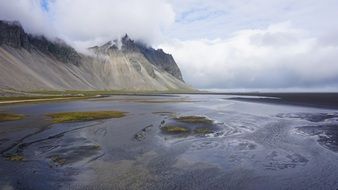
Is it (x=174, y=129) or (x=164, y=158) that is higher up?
(x=174, y=129)

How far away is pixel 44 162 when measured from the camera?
22.2m

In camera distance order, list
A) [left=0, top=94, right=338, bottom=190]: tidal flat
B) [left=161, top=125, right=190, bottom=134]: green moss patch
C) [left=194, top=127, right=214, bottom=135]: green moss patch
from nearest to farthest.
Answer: [left=0, top=94, right=338, bottom=190]: tidal flat → [left=194, top=127, right=214, bottom=135]: green moss patch → [left=161, top=125, right=190, bottom=134]: green moss patch

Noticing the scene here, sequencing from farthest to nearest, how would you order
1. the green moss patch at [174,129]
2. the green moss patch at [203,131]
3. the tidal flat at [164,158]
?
the green moss patch at [174,129] → the green moss patch at [203,131] → the tidal flat at [164,158]

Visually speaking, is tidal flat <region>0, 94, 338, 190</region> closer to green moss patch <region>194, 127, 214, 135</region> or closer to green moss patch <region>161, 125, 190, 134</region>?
green moss patch <region>194, 127, 214, 135</region>

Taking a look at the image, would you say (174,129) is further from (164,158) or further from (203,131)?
(164,158)

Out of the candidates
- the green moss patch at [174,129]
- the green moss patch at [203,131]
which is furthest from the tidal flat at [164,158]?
the green moss patch at [174,129]

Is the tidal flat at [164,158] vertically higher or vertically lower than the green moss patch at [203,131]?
lower

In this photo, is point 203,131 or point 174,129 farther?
point 174,129

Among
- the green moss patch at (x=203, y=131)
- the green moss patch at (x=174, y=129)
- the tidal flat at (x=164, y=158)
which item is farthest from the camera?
the green moss patch at (x=174, y=129)

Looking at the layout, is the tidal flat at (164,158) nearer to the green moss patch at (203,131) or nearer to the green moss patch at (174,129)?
the green moss patch at (203,131)

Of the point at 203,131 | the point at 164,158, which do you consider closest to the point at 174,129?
the point at 203,131

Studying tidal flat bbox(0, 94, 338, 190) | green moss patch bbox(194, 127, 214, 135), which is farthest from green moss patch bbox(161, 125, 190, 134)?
green moss patch bbox(194, 127, 214, 135)

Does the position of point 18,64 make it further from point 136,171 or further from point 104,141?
point 136,171

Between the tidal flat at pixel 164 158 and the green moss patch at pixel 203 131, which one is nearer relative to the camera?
the tidal flat at pixel 164 158
